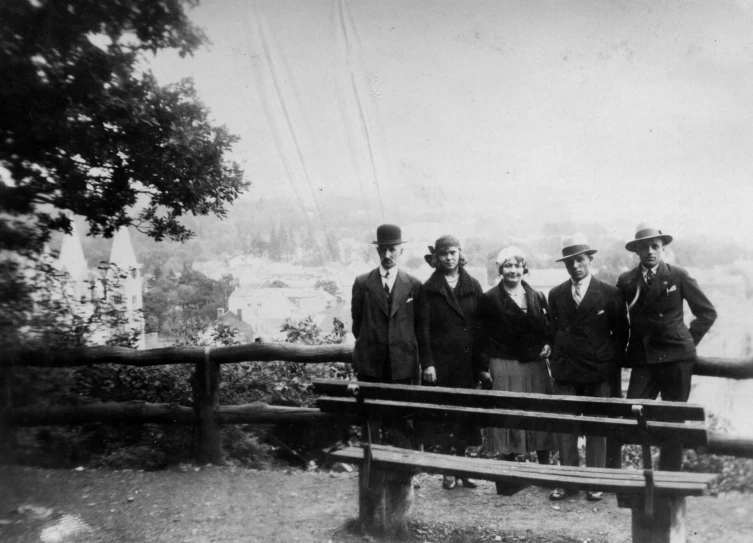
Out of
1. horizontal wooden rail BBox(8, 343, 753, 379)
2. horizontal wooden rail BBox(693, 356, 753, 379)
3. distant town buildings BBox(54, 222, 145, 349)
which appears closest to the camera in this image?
horizontal wooden rail BBox(693, 356, 753, 379)

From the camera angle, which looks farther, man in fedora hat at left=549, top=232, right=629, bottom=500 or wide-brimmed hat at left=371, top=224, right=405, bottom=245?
wide-brimmed hat at left=371, top=224, right=405, bottom=245

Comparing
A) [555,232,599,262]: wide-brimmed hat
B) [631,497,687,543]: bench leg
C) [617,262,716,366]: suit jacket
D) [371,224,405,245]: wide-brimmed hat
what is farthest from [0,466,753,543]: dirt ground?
[371,224,405,245]: wide-brimmed hat

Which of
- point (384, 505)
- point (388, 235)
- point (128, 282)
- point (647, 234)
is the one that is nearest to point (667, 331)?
point (647, 234)

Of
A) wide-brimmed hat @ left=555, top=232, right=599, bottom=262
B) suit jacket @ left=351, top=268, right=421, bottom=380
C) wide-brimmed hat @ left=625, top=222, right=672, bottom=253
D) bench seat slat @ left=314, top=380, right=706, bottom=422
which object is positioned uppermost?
wide-brimmed hat @ left=625, top=222, right=672, bottom=253

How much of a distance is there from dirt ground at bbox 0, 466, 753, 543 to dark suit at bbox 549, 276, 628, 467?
34 centimetres

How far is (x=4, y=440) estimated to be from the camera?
4.20m

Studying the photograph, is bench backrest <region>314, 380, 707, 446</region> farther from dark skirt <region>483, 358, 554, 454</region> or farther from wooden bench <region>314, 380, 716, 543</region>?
dark skirt <region>483, 358, 554, 454</region>

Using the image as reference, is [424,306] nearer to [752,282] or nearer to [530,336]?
[530,336]

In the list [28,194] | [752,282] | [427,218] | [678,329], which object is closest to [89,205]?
[28,194]

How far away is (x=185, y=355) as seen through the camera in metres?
4.20

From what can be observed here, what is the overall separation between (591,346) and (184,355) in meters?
2.80

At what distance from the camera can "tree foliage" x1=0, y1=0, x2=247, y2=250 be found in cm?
437

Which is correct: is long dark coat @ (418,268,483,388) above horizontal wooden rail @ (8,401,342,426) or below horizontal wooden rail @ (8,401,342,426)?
above

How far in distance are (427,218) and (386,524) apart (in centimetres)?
235
